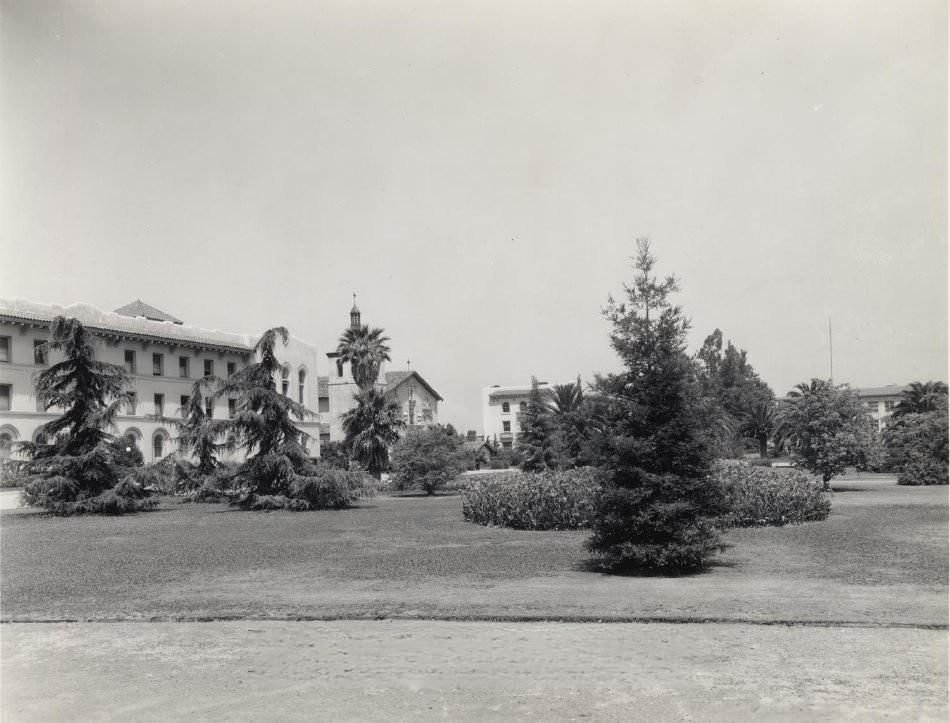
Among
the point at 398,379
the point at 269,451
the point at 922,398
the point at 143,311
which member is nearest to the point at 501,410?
the point at 398,379

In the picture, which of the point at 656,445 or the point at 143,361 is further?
the point at 143,361

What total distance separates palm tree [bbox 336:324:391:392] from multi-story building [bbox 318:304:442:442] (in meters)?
2.55

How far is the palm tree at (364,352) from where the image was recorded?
60594 mm

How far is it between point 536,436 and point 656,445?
36.8m

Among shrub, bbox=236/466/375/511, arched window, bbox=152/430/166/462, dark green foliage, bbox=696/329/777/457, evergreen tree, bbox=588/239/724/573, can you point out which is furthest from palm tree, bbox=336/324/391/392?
evergreen tree, bbox=588/239/724/573

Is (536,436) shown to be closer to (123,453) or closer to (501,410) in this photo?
(123,453)

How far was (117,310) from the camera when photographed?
56531 mm

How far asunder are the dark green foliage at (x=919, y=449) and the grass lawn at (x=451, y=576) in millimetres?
16724

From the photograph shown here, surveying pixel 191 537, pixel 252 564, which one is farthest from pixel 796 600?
pixel 191 537

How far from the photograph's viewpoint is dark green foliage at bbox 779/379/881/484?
3102 cm

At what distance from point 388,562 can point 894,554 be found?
8.31m

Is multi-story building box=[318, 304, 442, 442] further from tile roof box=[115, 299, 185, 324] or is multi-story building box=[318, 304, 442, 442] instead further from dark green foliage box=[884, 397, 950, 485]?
dark green foliage box=[884, 397, 950, 485]

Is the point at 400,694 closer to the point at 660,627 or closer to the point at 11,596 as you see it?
the point at 660,627

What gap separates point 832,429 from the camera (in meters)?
31.4
